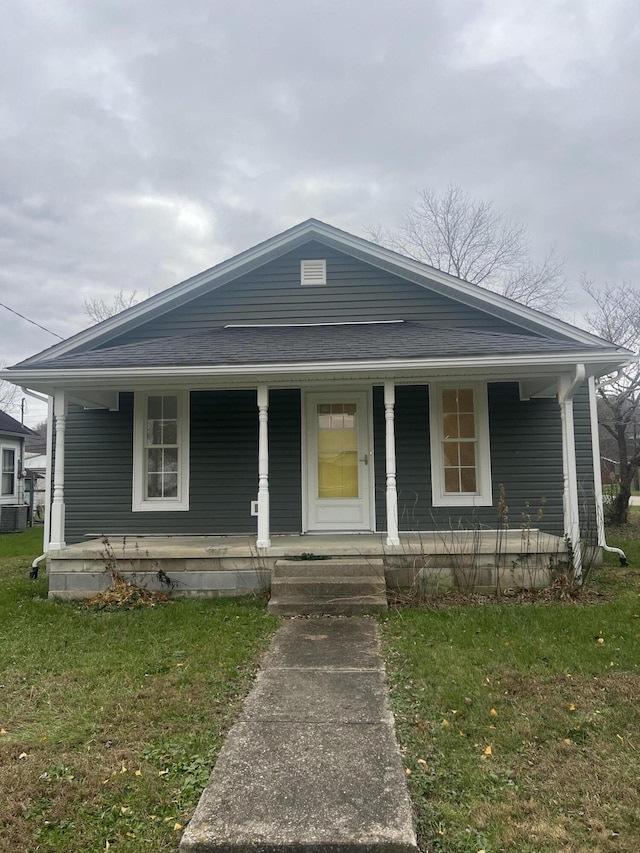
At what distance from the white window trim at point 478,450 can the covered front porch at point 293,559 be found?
4.14 feet

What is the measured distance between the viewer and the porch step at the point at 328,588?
5.86 meters

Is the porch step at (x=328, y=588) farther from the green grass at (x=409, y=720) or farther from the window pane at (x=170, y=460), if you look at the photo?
the window pane at (x=170, y=460)

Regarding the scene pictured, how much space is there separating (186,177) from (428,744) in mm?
17464

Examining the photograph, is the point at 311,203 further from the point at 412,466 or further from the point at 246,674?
the point at 246,674

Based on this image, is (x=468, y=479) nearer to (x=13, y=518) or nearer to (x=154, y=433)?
(x=154, y=433)

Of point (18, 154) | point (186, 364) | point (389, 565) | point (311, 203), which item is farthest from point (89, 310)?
point (389, 565)

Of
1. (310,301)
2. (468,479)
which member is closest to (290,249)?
(310,301)

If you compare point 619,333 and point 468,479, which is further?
point 619,333

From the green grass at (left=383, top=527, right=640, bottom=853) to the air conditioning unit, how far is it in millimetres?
15175

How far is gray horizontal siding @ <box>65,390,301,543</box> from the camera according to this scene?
833cm

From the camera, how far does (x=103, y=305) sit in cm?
2781

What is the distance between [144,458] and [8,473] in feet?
38.7

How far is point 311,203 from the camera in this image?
75.7 ft

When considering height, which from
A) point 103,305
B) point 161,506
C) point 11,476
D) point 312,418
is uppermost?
point 103,305
